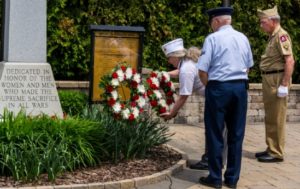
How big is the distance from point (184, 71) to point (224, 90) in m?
0.85

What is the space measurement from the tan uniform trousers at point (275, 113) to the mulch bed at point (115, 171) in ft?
4.21

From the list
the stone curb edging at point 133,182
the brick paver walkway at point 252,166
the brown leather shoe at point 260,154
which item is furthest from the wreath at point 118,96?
the brown leather shoe at point 260,154

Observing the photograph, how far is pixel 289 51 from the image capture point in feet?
25.6

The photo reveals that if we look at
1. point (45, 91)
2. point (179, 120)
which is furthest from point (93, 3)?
point (45, 91)

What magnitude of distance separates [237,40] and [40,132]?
7.76ft

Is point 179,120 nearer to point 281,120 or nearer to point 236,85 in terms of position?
point 281,120

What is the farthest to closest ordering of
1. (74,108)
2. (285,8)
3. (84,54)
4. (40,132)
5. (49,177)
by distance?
(285,8)
(84,54)
(74,108)
(40,132)
(49,177)

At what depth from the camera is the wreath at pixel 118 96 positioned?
22.7 ft

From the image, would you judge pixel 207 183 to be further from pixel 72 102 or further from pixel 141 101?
pixel 72 102

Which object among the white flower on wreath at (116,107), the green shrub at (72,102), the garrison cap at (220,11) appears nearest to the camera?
the garrison cap at (220,11)

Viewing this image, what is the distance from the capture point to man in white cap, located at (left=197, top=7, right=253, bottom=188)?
6.32 meters

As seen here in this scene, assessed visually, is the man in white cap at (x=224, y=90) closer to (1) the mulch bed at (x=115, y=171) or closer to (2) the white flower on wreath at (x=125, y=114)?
(1) the mulch bed at (x=115, y=171)

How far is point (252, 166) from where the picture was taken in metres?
7.70

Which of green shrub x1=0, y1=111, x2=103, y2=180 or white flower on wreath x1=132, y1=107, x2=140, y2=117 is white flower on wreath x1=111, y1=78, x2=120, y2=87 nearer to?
white flower on wreath x1=132, y1=107, x2=140, y2=117
